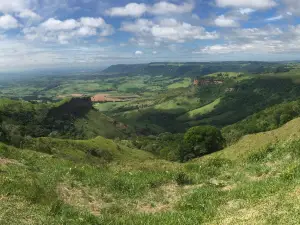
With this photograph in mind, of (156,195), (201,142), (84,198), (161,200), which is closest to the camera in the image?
(84,198)

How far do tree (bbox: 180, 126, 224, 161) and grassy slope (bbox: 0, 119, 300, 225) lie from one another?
76.1 metres

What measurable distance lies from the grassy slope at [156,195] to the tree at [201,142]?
76087mm

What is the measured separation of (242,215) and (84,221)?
6.73m

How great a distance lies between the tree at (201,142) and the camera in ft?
337

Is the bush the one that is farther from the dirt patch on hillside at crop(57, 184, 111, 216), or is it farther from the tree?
the tree

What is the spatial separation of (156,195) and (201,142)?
86.5 m

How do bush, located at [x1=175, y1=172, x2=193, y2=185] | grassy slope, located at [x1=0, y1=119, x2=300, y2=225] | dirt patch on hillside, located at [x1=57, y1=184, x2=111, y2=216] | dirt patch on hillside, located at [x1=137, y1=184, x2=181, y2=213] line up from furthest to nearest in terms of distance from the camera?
bush, located at [x1=175, y1=172, x2=193, y2=185]
dirt patch on hillside, located at [x1=137, y1=184, x2=181, y2=213]
dirt patch on hillside, located at [x1=57, y1=184, x2=111, y2=216]
grassy slope, located at [x1=0, y1=119, x2=300, y2=225]

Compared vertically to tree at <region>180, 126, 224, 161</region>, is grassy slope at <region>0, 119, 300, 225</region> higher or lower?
higher

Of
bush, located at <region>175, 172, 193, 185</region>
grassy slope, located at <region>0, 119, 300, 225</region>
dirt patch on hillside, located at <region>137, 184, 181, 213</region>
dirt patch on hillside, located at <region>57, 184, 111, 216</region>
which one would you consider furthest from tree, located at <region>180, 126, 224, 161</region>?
dirt patch on hillside, located at <region>57, 184, 111, 216</region>

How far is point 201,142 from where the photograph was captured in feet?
344

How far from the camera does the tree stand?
102750 millimetres

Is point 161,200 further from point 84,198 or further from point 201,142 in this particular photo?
point 201,142

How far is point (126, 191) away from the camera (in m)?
20.4


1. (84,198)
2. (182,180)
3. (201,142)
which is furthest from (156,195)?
(201,142)
